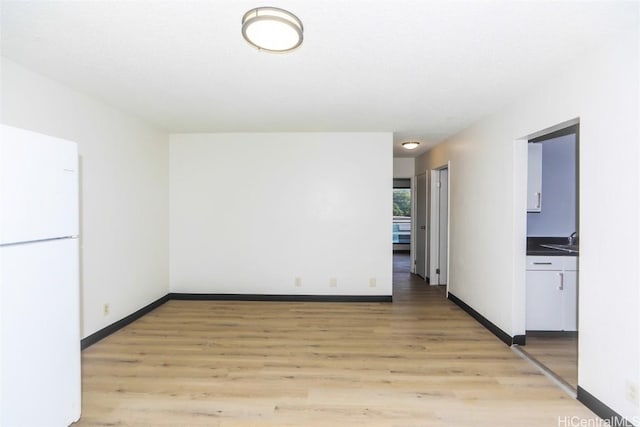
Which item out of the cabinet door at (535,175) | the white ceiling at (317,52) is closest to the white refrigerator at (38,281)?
the white ceiling at (317,52)

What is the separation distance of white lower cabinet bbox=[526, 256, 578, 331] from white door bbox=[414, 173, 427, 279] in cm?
270

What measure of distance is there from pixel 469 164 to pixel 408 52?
2.46m

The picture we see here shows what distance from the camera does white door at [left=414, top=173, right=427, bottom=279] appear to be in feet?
19.9

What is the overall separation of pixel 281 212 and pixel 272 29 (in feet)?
10.1

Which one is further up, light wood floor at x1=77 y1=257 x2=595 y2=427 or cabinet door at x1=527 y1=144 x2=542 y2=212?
cabinet door at x1=527 y1=144 x2=542 y2=212

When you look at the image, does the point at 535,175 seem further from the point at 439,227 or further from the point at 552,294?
the point at 439,227

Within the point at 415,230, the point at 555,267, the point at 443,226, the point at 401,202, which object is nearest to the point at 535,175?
the point at 555,267

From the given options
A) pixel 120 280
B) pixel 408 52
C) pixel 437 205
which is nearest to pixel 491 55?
pixel 408 52

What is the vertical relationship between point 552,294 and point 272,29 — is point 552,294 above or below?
below

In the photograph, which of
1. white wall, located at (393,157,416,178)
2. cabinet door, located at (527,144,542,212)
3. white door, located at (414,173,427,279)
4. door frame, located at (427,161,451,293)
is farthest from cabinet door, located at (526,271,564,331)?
white wall, located at (393,157,416,178)

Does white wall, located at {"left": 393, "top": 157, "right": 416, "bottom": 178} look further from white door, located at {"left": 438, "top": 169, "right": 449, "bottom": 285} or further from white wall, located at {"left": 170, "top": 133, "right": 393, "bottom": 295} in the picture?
white wall, located at {"left": 170, "top": 133, "right": 393, "bottom": 295}

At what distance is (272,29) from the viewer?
1753mm

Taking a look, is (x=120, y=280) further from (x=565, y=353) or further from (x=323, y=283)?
(x=565, y=353)

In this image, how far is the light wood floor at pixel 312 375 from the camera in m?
2.11
